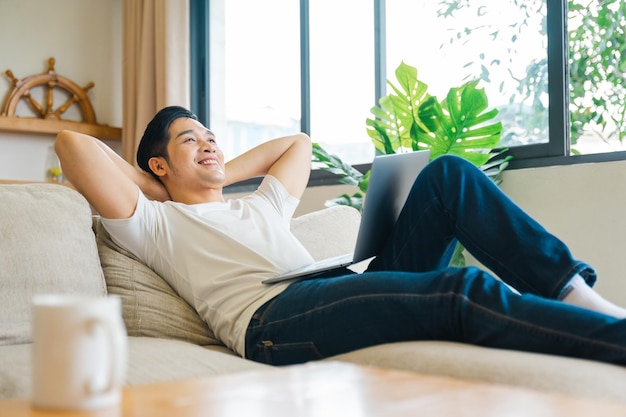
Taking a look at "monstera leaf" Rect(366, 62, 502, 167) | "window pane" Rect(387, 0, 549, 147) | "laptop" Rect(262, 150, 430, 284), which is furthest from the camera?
"window pane" Rect(387, 0, 549, 147)

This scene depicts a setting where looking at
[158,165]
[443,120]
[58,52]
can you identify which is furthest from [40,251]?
[58,52]

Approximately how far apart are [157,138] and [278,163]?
1.22ft

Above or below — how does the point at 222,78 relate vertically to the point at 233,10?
below

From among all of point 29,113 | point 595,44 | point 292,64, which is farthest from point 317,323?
point 29,113

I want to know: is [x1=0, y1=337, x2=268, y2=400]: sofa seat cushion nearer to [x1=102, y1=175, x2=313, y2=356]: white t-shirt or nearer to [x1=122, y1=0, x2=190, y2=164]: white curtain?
[x1=102, y1=175, x2=313, y2=356]: white t-shirt

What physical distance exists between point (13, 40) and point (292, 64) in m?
1.73

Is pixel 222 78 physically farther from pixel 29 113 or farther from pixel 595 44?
pixel 595 44

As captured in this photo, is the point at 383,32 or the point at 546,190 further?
the point at 383,32

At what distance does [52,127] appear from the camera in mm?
4402

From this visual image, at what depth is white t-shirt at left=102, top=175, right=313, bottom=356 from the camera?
1.70 meters

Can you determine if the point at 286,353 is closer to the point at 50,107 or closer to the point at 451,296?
the point at 451,296

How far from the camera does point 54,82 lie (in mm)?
4516

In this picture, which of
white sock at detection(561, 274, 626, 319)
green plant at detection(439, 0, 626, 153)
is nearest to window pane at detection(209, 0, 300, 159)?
green plant at detection(439, 0, 626, 153)

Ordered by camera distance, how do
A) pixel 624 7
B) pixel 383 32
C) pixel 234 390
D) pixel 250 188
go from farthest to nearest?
pixel 250 188 < pixel 383 32 < pixel 624 7 < pixel 234 390
